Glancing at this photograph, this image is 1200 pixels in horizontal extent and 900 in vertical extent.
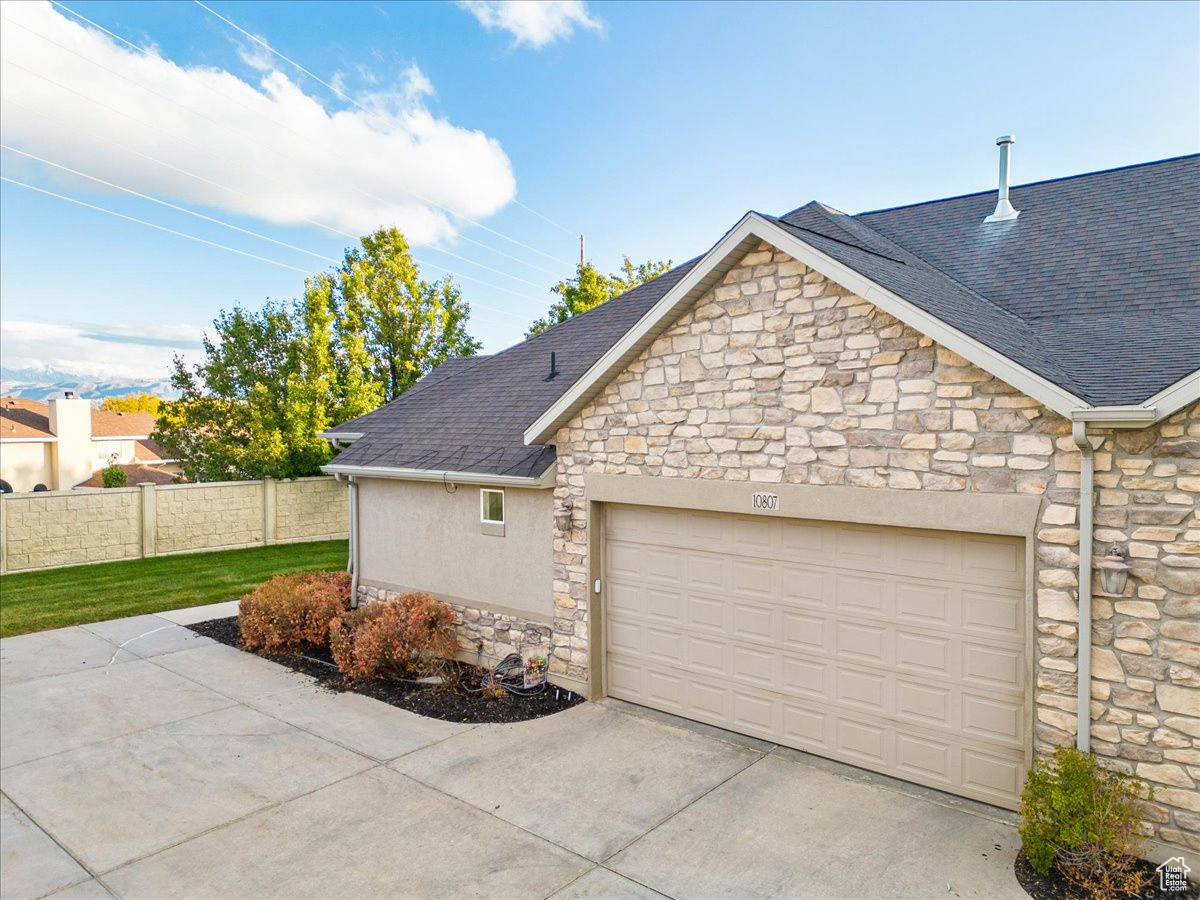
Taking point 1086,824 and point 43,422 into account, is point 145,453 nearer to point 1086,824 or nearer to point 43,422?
point 43,422

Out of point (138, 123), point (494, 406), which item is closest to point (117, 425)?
point (138, 123)

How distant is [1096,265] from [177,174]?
19735mm

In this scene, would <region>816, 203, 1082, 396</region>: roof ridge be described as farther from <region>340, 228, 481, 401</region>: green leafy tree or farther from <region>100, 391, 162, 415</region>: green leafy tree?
<region>100, 391, 162, 415</region>: green leafy tree

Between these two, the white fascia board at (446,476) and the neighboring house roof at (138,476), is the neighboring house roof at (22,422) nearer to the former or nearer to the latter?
the neighboring house roof at (138,476)

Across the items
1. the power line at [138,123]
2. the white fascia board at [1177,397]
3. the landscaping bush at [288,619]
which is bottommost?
the landscaping bush at [288,619]

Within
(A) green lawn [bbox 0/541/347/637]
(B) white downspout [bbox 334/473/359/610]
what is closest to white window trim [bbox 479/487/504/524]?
(B) white downspout [bbox 334/473/359/610]

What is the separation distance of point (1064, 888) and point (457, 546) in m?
7.78

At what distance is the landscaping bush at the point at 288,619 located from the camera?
36.2ft

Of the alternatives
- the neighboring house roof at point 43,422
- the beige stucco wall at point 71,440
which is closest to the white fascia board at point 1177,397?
the neighboring house roof at point 43,422

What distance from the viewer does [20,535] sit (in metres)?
17.2

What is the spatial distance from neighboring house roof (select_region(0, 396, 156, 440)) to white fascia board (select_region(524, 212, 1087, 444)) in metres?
38.1

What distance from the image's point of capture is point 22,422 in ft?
129

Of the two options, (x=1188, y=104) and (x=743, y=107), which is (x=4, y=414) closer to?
(x=743, y=107)

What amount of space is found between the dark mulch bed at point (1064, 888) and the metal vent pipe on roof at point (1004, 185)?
8142mm
